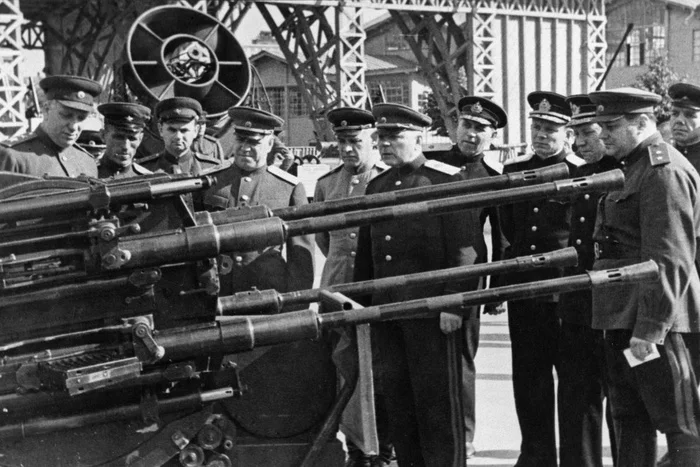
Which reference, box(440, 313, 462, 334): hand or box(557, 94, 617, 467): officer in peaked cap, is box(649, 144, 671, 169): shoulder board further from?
box(440, 313, 462, 334): hand

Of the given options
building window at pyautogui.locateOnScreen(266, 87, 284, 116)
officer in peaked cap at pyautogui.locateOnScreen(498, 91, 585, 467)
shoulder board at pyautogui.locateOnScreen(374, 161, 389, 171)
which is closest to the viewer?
officer in peaked cap at pyautogui.locateOnScreen(498, 91, 585, 467)

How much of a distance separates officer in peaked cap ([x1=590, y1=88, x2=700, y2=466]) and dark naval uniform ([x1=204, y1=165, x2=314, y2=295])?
1.56 metres

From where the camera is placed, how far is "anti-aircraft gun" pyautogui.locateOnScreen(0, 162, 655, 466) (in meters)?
3.27

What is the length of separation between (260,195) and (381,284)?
82.4 inches

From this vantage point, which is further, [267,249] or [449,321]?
[267,249]

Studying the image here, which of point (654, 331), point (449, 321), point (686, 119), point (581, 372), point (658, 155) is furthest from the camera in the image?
point (686, 119)

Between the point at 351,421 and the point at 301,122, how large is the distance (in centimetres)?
3759

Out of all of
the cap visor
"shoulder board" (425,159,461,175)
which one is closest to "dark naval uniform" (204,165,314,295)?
"shoulder board" (425,159,461,175)

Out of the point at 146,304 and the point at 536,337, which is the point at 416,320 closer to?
the point at 536,337

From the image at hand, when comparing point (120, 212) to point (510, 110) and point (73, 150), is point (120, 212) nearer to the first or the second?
point (73, 150)

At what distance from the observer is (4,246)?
10.7 feet

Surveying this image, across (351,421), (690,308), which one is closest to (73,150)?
(351,421)

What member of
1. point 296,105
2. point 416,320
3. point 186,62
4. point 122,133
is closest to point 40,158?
point 122,133

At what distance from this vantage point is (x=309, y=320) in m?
3.53
